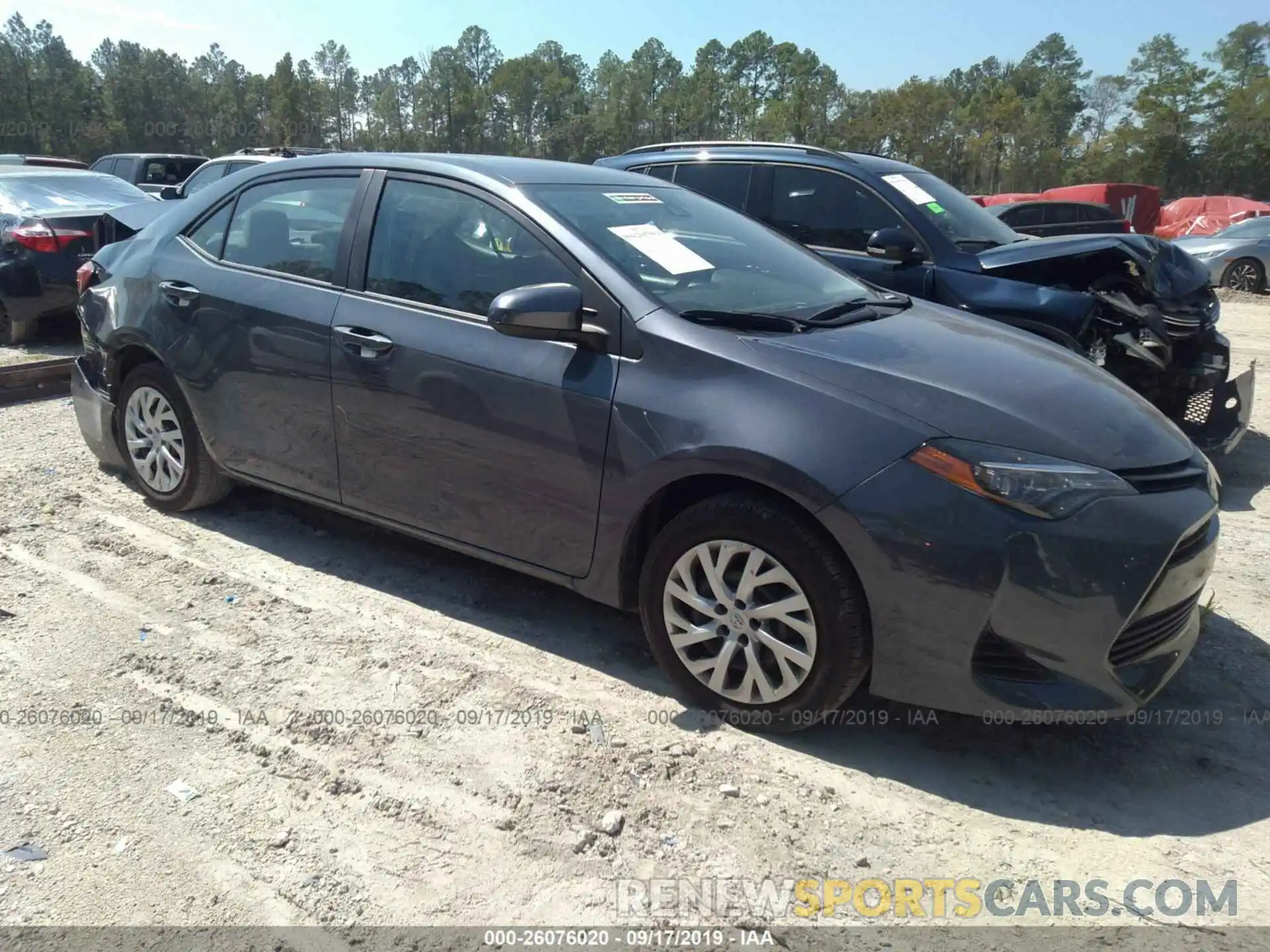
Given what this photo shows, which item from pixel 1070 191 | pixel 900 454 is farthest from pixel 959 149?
pixel 900 454

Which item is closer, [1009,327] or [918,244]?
[1009,327]

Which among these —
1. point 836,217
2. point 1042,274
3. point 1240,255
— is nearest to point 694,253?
point 836,217

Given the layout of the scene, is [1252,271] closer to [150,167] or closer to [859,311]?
[859,311]

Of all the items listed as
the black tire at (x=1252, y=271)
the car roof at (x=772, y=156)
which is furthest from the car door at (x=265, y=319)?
the black tire at (x=1252, y=271)

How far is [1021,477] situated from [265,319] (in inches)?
119

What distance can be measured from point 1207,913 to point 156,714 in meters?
3.11

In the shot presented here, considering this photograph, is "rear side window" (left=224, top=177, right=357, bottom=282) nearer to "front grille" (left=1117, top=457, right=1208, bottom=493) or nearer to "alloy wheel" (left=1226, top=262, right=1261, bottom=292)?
A: "front grille" (left=1117, top=457, right=1208, bottom=493)

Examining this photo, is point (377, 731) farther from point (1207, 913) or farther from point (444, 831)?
point (1207, 913)

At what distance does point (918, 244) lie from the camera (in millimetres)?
5961

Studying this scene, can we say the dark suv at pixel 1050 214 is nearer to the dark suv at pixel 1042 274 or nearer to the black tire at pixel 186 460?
the dark suv at pixel 1042 274

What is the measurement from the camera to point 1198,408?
5.65m

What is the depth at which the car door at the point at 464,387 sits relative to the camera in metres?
3.29

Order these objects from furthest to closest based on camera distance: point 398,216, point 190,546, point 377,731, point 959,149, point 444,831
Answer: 1. point 959,149
2. point 190,546
3. point 398,216
4. point 377,731
5. point 444,831

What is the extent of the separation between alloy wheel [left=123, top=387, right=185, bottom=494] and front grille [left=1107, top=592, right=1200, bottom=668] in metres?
4.04
